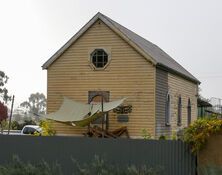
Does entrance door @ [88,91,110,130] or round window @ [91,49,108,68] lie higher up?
round window @ [91,49,108,68]

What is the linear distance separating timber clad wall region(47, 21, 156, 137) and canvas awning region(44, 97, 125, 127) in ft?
5.46

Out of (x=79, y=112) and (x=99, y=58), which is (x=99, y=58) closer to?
(x=99, y=58)

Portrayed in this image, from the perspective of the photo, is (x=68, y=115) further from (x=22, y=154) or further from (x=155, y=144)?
(x=155, y=144)

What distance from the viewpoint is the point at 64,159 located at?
15797mm

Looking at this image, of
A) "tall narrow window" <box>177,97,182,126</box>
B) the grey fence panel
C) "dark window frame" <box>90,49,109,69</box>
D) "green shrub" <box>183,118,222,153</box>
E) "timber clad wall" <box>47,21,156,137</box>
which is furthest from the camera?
"tall narrow window" <box>177,97,182,126</box>

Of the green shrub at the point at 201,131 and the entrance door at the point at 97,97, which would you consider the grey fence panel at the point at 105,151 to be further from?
the entrance door at the point at 97,97

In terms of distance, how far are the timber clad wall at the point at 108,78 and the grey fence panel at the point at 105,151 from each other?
1056cm

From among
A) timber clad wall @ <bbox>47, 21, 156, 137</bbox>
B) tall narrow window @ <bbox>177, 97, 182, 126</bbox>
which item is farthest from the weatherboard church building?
tall narrow window @ <bbox>177, 97, 182, 126</bbox>

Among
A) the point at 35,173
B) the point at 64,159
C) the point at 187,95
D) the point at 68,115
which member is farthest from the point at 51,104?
the point at 35,173

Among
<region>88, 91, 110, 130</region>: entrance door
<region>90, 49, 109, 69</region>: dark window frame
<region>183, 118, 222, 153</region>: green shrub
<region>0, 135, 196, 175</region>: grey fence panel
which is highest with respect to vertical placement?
<region>90, 49, 109, 69</region>: dark window frame

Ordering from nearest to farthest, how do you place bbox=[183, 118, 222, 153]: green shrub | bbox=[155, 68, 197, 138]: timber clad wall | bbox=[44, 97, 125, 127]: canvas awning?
bbox=[183, 118, 222, 153]: green shrub < bbox=[44, 97, 125, 127]: canvas awning < bbox=[155, 68, 197, 138]: timber clad wall

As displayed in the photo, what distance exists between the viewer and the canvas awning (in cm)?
2436

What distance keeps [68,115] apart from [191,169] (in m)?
13.1

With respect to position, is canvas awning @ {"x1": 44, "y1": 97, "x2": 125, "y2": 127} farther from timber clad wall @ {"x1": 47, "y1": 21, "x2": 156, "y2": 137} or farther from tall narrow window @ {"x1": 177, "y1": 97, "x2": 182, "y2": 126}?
tall narrow window @ {"x1": 177, "y1": 97, "x2": 182, "y2": 126}
